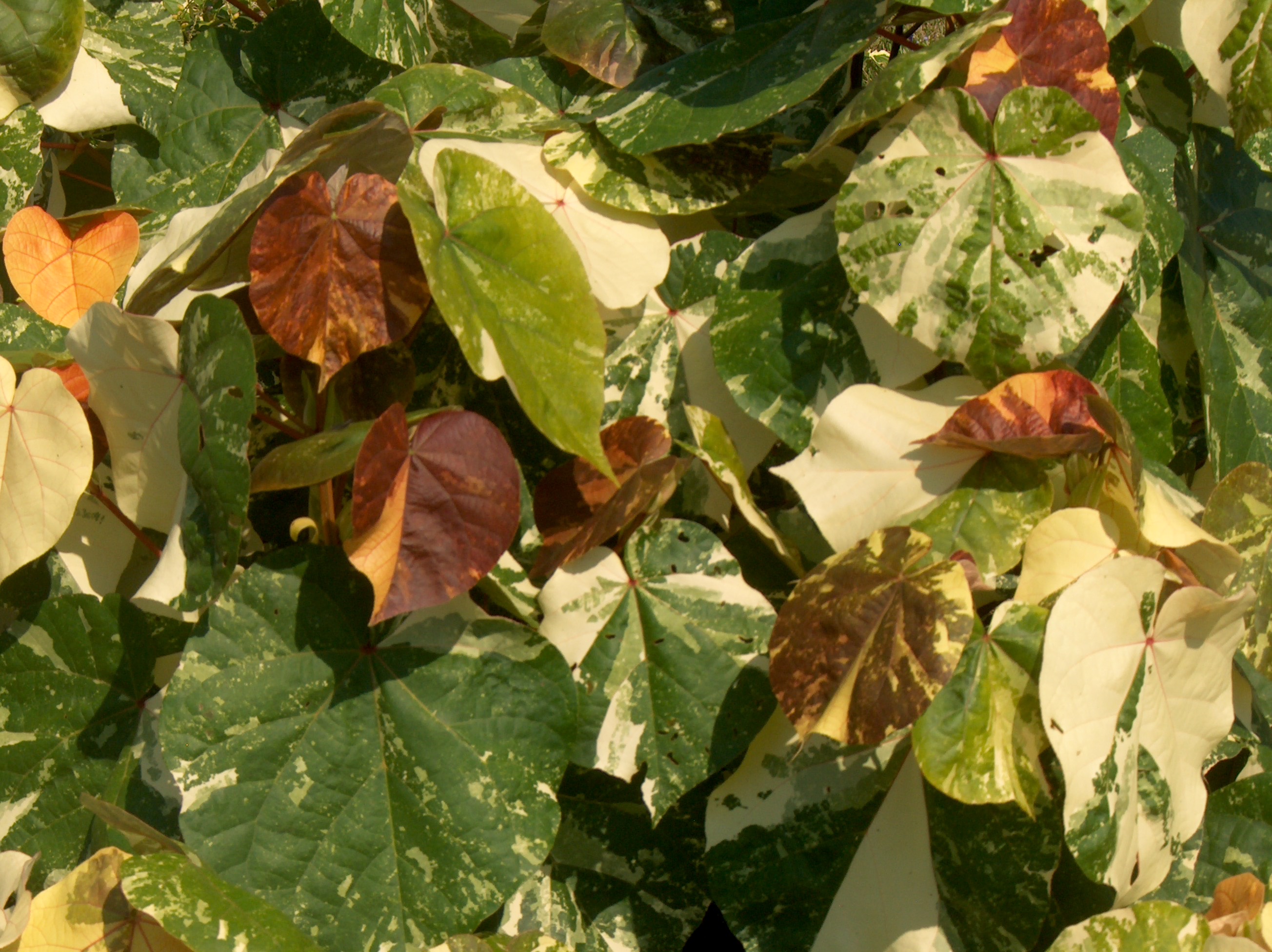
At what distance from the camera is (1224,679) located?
717mm

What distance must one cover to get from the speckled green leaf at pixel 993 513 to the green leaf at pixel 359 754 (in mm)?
265

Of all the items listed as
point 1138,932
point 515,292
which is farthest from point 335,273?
point 1138,932

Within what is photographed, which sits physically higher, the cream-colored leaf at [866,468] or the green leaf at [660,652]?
the cream-colored leaf at [866,468]

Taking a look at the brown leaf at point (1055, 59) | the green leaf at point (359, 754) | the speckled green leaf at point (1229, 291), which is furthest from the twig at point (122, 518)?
the speckled green leaf at point (1229, 291)

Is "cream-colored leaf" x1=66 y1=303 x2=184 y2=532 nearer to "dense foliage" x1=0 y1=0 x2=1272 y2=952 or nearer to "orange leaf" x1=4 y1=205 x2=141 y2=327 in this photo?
"dense foliage" x1=0 y1=0 x2=1272 y2=952

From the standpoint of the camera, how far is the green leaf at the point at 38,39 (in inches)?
34.4

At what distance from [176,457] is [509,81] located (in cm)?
41

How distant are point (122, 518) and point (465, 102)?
407mm

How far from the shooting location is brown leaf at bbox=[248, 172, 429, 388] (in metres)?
0.67

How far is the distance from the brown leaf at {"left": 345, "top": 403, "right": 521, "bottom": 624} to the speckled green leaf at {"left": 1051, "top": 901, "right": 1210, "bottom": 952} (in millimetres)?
461

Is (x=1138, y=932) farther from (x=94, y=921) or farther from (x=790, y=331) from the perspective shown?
(x=94, y=921)

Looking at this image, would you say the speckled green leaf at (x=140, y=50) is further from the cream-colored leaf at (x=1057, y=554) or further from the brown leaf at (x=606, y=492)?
the cream-colored leaf at (x=1057, y=554)

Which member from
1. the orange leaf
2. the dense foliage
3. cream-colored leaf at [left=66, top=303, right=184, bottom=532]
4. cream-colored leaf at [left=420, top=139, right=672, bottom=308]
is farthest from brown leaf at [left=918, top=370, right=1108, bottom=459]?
the orange leaf

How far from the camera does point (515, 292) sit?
25.5 inches
